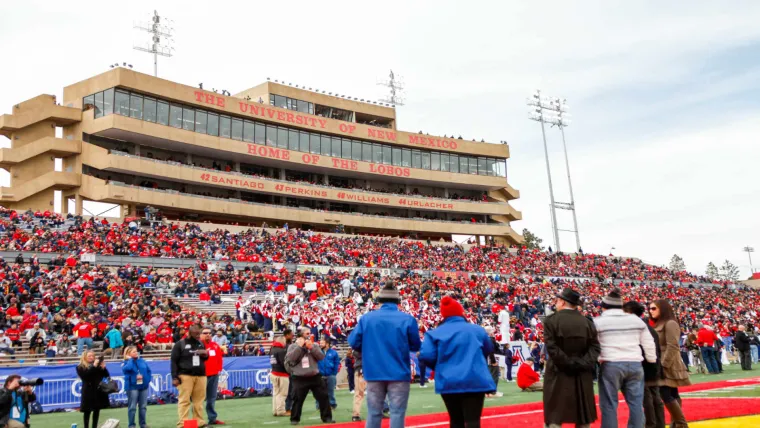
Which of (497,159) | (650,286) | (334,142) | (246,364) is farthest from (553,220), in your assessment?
(246,364)

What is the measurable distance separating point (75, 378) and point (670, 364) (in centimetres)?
1360

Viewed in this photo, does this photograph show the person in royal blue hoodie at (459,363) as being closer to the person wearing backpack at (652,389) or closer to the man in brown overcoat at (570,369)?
the man in brown overcoat at (570,369)

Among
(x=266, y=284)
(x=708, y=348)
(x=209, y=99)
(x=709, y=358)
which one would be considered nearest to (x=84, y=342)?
(x=266, y=284)

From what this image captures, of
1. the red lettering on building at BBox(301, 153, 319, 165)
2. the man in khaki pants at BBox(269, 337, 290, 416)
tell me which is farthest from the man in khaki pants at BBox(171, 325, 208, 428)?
the red lettering on building at BBox(301, 153, 319, 165)

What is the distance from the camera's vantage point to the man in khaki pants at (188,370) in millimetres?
11938

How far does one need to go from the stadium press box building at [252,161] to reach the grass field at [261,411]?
30.1 meters

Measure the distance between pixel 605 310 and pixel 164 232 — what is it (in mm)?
33170

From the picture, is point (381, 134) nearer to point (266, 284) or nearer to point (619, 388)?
point (266, 284)

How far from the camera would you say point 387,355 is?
7492mm

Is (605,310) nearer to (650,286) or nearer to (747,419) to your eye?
(747,419)

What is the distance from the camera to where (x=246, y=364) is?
1988 centimetres

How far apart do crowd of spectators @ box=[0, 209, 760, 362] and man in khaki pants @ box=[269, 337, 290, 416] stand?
264 inches

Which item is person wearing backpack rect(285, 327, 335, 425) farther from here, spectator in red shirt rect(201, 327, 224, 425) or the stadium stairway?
the stadium stairway

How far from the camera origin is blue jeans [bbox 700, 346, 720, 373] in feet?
72.3
